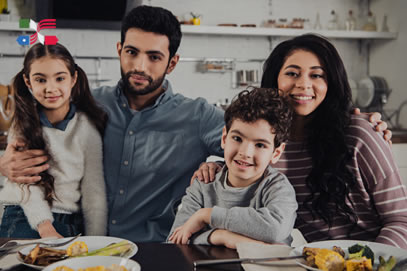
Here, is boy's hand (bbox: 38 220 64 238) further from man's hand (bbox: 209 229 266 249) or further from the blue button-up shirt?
man's hand (bbox: 209 229 266 249)

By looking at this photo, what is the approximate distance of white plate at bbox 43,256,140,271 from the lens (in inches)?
27.6

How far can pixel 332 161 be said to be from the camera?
120 cm

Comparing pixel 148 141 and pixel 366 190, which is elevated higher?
pixel 148 141

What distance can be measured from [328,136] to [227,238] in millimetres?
504

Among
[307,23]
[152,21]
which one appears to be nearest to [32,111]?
[152,21]

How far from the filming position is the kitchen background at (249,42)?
3.52m

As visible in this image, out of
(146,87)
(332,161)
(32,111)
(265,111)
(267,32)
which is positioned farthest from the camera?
(267,32)

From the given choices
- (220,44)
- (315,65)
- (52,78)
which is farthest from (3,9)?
(315,65)

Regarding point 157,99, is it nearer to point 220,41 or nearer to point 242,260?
point 242,260

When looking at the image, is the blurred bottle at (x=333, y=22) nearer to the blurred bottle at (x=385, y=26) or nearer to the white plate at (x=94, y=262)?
the blurred bottle at (x=385, y=26)

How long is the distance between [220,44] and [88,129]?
8.48 feet

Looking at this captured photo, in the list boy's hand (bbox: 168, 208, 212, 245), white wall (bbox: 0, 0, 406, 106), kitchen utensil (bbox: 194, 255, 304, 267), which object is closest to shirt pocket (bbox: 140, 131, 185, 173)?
boy's hand (bbox: 168, 208, 212, 245)

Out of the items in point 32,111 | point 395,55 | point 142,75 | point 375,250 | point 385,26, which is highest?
point 385,26

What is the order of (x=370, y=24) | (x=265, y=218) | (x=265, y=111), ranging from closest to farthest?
1. (x=265, y=218)
2. (x=265, y=111)
3. (x=370, y=24)
